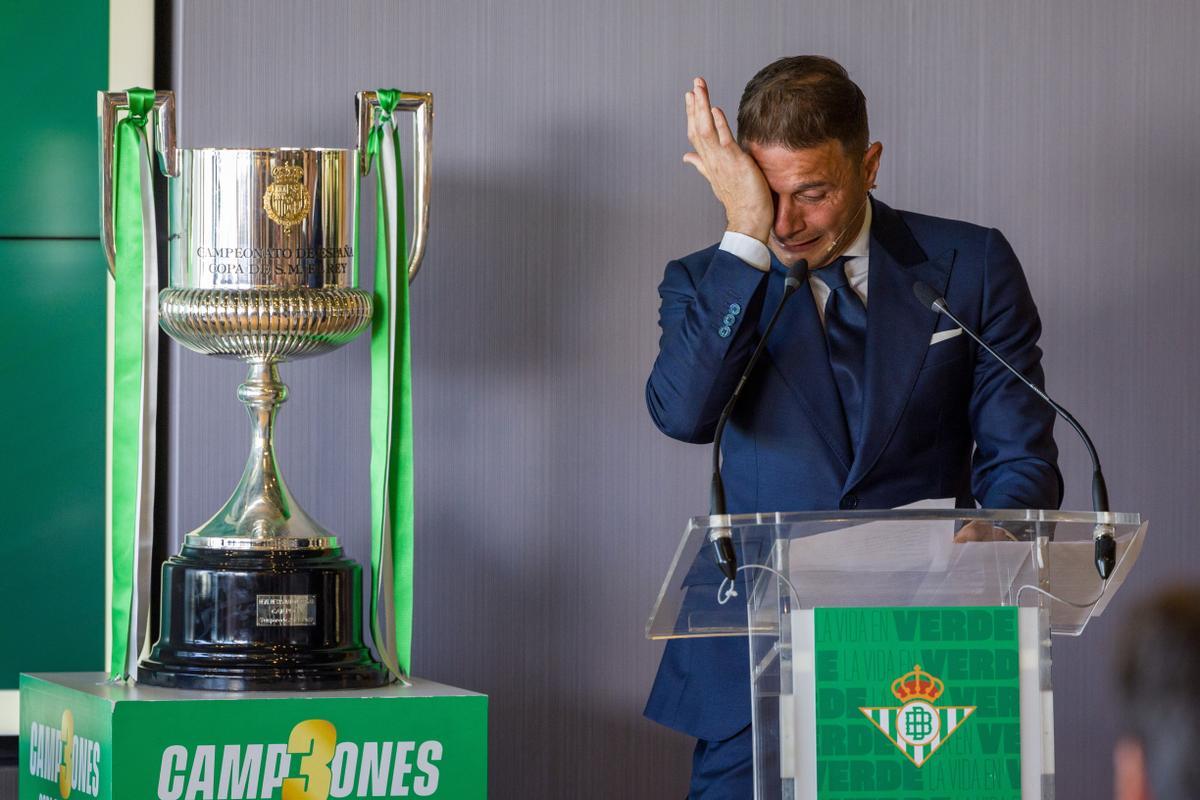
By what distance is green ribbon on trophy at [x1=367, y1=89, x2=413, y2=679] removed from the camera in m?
2.18

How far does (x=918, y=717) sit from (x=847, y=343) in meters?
0.75

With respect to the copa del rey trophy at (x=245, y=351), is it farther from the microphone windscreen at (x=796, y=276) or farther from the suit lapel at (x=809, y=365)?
the microphone windscreen at (x=796, y=276)

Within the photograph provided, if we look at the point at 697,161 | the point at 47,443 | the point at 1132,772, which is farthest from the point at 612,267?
the point at 1132,772

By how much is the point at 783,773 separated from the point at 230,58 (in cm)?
168

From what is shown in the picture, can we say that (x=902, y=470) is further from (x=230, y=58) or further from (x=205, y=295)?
(x=230, y=58)

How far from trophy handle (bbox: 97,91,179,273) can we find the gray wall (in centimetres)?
45

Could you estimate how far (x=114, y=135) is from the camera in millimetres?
2123

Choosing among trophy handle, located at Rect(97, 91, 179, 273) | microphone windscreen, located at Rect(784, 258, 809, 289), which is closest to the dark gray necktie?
microphone windscreen, located at Rect(784, 258, 809, 289)

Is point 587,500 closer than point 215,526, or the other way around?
point 215,526

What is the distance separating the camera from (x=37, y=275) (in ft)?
8.48

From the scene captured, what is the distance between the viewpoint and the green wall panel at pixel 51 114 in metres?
2.55

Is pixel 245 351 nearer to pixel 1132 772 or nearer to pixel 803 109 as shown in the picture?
pixel 803 109

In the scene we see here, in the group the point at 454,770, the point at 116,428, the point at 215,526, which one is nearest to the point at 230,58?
the point at 116,428

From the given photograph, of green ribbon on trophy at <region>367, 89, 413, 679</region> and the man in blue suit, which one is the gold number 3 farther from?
the man in blue suit
